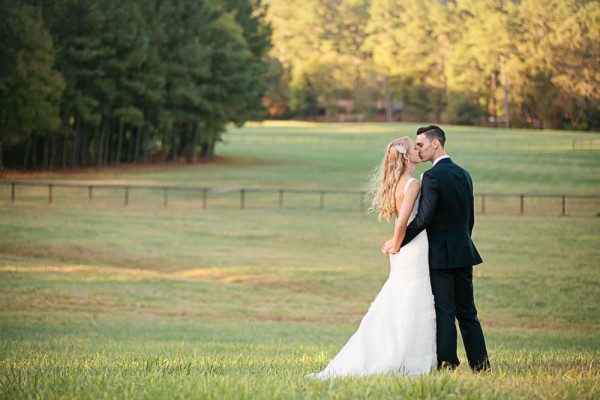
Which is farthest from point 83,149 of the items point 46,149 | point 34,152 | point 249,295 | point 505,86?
point 249,295

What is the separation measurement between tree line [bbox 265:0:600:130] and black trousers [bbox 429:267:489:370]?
33.4 meters

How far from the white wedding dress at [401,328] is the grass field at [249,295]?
535mm

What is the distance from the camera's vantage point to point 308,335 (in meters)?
16.8

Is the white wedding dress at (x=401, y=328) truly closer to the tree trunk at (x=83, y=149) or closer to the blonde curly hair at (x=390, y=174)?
the blonde curly hair at (x=390, y=174)

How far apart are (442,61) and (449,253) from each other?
65.3m

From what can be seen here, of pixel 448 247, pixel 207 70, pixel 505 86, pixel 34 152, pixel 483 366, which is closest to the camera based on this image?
pixel 483 366

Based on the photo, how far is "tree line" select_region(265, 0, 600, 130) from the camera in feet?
135

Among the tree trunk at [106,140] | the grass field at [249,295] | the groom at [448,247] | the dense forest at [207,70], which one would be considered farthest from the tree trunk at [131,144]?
the groom at [448,247]

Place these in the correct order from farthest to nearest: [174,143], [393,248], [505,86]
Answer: [174,143] < [505,86] < [393,248]

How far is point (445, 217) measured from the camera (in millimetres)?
7930

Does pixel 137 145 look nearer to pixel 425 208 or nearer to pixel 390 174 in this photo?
pixel 390 174

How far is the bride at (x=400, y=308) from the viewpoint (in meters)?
7.72

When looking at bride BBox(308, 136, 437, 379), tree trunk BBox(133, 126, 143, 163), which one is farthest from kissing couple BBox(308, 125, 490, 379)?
tree trunk BBox(133, 126, 143, 163)

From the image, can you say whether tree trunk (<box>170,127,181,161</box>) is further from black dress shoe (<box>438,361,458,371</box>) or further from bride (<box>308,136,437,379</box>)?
black dress shoe (<box>438,361,458,371</box>)
